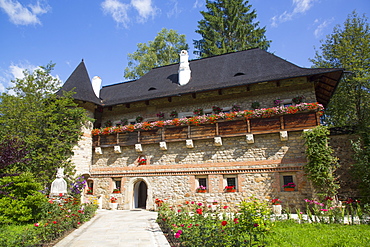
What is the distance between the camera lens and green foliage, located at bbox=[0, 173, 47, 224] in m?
9.02

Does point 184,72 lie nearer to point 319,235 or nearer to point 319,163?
point 319,163

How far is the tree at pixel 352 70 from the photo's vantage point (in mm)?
15523

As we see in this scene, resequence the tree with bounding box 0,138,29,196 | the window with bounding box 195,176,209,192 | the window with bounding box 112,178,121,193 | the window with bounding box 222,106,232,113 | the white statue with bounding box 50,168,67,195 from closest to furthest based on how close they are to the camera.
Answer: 1. the white statue with bounding box 50,168,67,195
2. the tree with bounding box 0,138,29,196
3. the window with bounding box 195,176,209,192
4. the window with bounding box 222,106,232,113
5. the window with bounding box 112,178,121,193

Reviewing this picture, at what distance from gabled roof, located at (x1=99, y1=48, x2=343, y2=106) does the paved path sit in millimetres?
7071

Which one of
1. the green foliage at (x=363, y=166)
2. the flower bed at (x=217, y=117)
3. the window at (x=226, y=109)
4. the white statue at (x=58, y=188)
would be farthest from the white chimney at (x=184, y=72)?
the green foliage at (x=363, y=166)

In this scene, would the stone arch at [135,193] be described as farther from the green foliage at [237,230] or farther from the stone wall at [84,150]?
the green foliage at [237,230]

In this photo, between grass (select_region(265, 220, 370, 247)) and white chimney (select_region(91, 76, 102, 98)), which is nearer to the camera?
grass (select_region(265, 220, 370, 247))

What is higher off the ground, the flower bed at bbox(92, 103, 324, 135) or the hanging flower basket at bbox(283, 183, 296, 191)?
the flower bed at bbox(92, 103, 324, 135)

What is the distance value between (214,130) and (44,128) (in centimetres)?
852

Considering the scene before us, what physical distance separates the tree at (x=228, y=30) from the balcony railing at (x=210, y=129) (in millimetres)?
13307

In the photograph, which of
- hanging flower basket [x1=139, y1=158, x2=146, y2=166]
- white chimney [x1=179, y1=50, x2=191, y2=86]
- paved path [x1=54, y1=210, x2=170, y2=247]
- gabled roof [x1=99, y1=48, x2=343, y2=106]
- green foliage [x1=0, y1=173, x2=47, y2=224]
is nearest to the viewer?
paved path [x1=54, y1=210, x2=170, y2=247]

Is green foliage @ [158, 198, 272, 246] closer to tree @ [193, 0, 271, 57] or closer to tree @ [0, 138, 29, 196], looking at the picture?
tree @ [0, 138, 29, 196]

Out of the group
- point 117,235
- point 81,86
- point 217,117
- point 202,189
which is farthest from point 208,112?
point 117,235

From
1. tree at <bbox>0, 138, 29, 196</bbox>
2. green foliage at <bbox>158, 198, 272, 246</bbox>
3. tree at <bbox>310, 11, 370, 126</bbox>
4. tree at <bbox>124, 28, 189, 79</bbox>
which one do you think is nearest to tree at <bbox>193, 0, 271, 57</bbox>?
tree at <bbox>124, 28, 189, 79</bbox>
